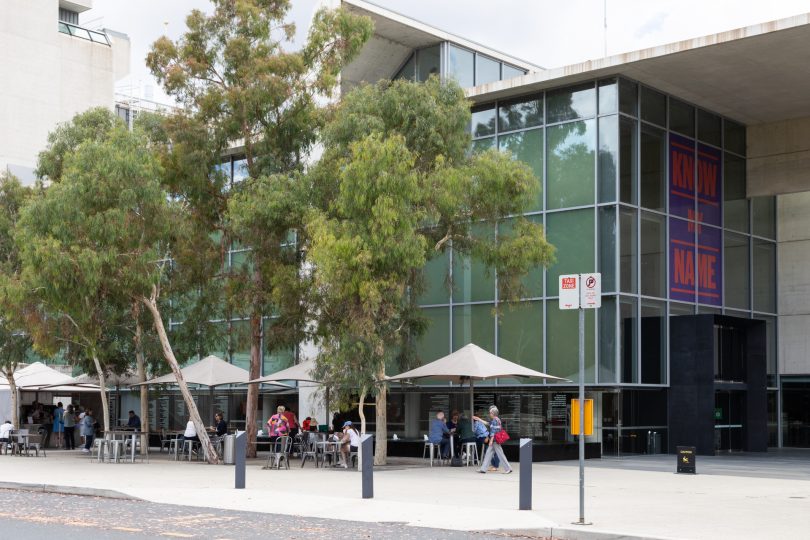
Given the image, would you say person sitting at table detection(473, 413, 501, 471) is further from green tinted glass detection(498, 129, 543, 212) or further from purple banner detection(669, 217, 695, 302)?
purple banner detection(669, 217, 695, 302)

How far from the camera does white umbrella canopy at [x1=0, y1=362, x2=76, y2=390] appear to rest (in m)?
35.4

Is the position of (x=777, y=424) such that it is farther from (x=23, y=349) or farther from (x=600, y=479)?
(x=23, y=349)

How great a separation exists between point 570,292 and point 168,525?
598cm

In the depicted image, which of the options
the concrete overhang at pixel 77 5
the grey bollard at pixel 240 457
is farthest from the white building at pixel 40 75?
the grey bollard at pixel 240 457

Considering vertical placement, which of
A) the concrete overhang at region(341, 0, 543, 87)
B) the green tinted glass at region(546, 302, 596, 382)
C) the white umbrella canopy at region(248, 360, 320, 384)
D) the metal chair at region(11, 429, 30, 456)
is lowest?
the metal chair at region(11, 429, 30, 456)

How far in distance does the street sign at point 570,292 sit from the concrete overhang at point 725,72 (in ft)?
53.7

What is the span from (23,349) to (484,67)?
58.6 ft

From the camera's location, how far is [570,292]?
48.1 feet

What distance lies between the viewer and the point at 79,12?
70.7 metres

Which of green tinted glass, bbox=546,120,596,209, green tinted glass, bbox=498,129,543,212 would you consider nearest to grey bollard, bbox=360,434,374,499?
green tinted glass, bbox=546,120,596,209

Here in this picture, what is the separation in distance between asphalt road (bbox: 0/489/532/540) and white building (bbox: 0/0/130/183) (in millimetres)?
44332

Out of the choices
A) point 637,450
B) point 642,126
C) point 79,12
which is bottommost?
point 637,450

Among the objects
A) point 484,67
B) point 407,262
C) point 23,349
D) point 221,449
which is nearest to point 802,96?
point 484,67

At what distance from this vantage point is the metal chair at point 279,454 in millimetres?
26191
